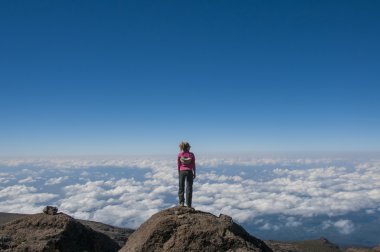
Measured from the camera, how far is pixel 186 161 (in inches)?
901

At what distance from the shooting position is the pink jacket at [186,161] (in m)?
22.9

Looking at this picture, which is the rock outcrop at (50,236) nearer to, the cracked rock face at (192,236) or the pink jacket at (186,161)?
the cracked rock face at (192,236)

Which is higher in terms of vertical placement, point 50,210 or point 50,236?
point 50,210

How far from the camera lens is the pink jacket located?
22.9 metres

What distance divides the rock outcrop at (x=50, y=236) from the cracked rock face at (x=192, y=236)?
510 cm

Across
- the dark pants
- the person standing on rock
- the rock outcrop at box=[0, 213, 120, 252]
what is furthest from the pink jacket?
the rock outcrop at box=[0, 213, 120, 252]

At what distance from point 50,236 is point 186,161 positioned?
8.95m

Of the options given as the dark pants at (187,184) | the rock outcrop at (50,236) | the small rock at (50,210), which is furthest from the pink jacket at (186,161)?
the small rock at (50,210)

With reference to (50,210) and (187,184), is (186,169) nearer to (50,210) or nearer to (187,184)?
(187,184)

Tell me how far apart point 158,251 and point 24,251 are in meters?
7.78

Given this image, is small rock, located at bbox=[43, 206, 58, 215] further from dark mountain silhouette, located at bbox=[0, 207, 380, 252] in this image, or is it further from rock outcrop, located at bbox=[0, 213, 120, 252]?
dark mountain silhouette, located at bbox=[0, 207, 380, 252]

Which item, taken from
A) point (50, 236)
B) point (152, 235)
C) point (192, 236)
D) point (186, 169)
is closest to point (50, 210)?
point (50, 236)

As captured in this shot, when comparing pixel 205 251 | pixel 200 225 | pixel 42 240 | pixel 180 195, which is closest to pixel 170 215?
pixel 200 225

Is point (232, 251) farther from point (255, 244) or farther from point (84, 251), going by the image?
point (84, 251)
